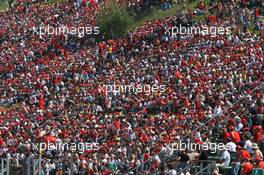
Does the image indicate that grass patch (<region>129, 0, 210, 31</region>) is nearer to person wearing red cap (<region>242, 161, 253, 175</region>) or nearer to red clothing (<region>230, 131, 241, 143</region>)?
red clothing (<region>230, 131, 241, 143</region>)

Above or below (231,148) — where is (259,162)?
above

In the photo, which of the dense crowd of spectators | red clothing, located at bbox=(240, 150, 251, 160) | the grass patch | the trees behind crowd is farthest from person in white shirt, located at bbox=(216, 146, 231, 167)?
the trees behind crowd

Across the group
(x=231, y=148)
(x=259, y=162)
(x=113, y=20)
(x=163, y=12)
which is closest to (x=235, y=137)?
(x=231, y=148)

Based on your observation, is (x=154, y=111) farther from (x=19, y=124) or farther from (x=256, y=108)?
(x=256, y=108)

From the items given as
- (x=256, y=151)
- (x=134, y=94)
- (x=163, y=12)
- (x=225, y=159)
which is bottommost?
(x=134, y=94)

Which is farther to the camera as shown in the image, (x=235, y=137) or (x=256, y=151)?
(x=235, y=137)

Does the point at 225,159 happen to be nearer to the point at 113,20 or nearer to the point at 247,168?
the point at 247,168

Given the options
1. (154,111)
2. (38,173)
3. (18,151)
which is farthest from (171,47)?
(38,173)

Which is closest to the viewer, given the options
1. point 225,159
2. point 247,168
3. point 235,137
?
point 247,168
